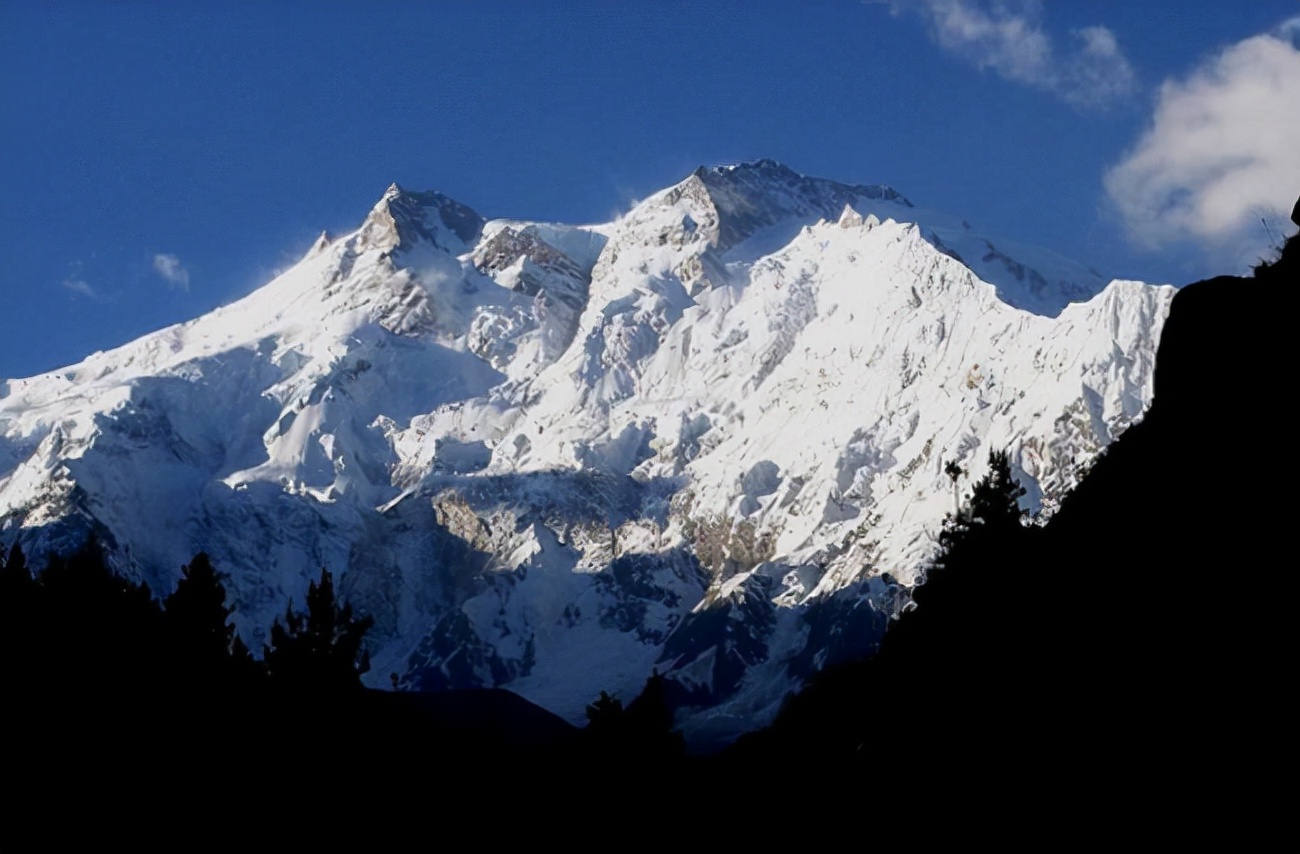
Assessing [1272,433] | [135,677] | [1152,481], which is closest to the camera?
[1272,433]

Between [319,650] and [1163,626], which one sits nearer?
[1163,626]

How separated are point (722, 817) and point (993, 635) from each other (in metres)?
15.2

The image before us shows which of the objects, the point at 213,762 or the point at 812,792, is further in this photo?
the point at 812,792

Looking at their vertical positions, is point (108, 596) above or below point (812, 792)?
above

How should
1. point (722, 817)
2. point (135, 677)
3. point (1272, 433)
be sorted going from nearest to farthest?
point (1272, 433) < point (135, 677) < point (722, 817)

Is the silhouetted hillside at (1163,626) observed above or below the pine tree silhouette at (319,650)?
below

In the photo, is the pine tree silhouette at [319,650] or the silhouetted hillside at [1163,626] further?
the pine tree silhouette at [319,650]

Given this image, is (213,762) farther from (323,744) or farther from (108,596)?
(108,596)

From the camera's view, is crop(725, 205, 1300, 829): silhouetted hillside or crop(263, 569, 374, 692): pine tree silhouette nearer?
crop(725, 205, 1300, 829): silhouetted hillside

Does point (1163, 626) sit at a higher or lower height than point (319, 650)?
lower

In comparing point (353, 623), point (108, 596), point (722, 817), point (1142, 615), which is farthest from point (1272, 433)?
point (108, 596)

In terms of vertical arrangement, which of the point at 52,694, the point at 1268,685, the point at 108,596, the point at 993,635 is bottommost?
the point at 1268,685

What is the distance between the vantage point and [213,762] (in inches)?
2328

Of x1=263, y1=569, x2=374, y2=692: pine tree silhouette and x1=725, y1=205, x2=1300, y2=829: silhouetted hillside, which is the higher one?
x1=263, y1=569, x2=374, y2=692: pine tree silhouette
